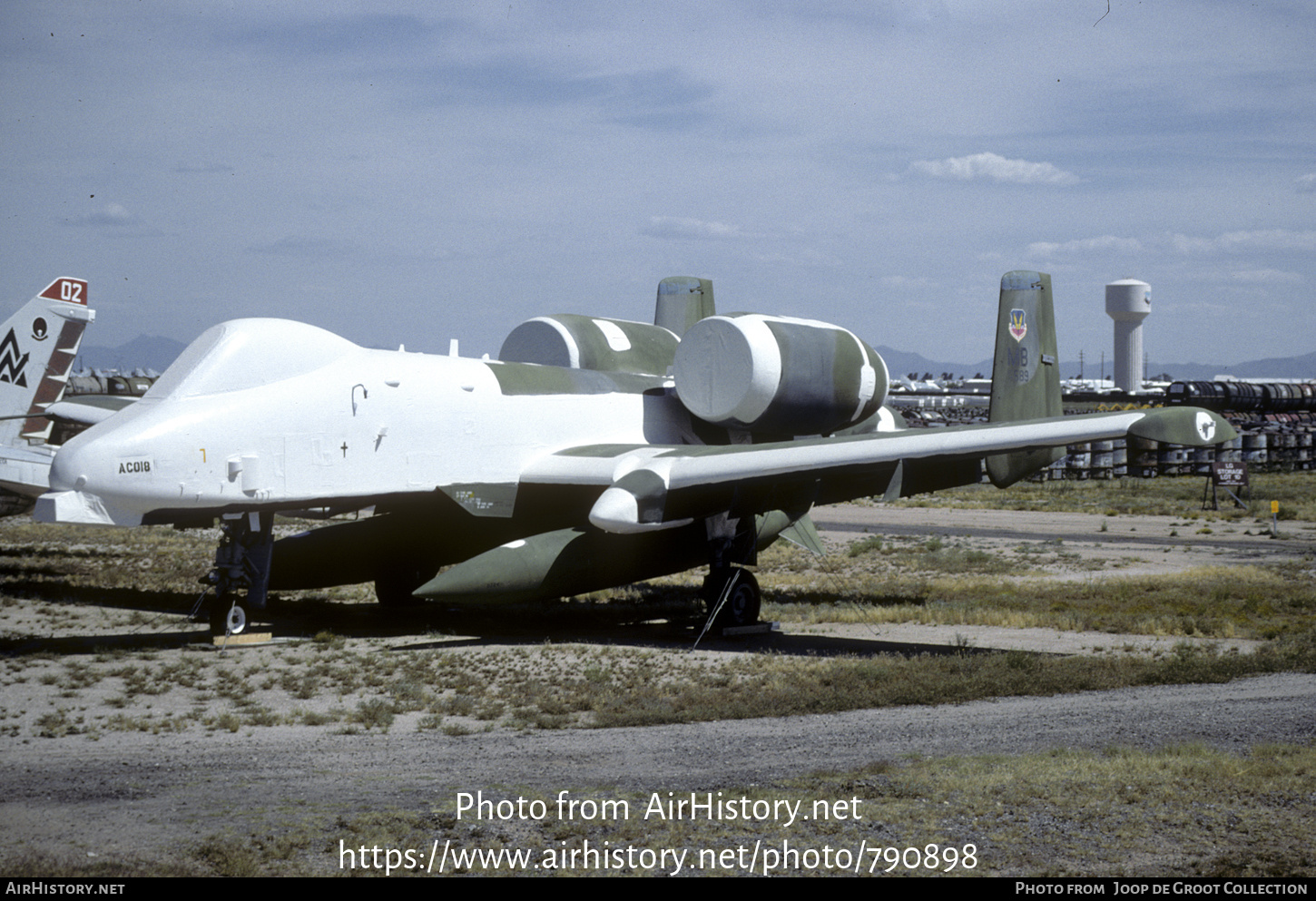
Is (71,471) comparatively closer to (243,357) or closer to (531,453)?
(243,357)

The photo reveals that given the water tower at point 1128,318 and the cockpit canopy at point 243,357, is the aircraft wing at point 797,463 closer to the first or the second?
the cockpit canopy at point 243,357

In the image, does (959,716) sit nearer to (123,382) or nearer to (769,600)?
A: (769,600)

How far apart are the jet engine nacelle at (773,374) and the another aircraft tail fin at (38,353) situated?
42.0 feet

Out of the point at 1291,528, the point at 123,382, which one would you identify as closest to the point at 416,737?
the point at 1291,528

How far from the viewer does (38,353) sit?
72.4ft

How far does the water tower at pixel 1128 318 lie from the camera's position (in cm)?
18338

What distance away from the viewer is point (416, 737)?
32.3 ft

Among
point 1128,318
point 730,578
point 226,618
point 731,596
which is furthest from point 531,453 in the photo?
point 1128,318

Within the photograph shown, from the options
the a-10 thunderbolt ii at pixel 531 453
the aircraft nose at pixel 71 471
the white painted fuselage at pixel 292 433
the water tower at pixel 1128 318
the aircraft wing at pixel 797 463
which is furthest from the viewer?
the water tower at pixel 1128 318

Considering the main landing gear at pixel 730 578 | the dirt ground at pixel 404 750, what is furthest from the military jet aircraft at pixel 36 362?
the main landing gear at pixel 730 578

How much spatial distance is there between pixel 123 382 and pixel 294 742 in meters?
54.2

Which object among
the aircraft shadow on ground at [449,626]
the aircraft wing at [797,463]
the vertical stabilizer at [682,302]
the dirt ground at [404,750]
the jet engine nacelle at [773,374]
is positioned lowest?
the aircraft shadow on ground at [449,626]

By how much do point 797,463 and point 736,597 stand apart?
2.99 meters

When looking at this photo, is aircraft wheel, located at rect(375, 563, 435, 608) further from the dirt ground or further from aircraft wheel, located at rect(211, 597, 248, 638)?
the dirt ground
